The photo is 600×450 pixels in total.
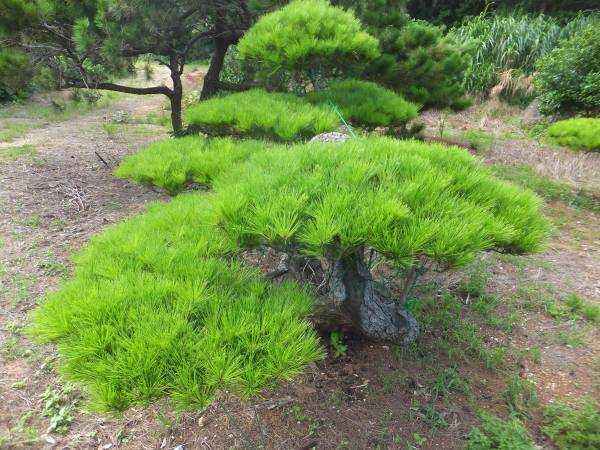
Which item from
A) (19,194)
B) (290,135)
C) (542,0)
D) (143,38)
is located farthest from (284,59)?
(542,0)

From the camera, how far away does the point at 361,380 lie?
1916 millimetres

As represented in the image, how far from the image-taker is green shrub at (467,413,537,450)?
1.63 m

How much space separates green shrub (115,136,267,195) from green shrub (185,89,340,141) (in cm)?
15

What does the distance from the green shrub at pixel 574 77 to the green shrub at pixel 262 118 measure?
512 centimetres

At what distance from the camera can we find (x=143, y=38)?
3.54 meters

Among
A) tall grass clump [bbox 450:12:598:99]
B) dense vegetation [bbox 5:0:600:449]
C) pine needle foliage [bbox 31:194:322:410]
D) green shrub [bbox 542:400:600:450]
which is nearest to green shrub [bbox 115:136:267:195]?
dense vegetation [bbox 5:0:600:449]

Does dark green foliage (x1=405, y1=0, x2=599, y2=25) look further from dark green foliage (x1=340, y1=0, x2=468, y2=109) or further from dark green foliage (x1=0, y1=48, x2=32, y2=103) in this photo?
dark green foliage (x1=0, y1=48, x2=32, y2=103)

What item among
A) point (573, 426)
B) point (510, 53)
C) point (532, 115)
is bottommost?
point (573, 426)

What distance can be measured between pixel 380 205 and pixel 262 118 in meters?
1.43

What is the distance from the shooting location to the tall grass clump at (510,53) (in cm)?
830

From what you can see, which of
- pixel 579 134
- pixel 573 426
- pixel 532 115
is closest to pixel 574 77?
pixel 532 115

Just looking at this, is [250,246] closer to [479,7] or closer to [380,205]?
[380,205]

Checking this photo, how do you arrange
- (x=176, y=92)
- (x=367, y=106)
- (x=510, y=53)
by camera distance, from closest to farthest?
(x=367, y=106) < (x=176, y=92) < (x=510, y=53)

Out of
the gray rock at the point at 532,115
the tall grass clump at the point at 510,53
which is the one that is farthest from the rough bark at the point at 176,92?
the tall grass clump at the point at 510,53
